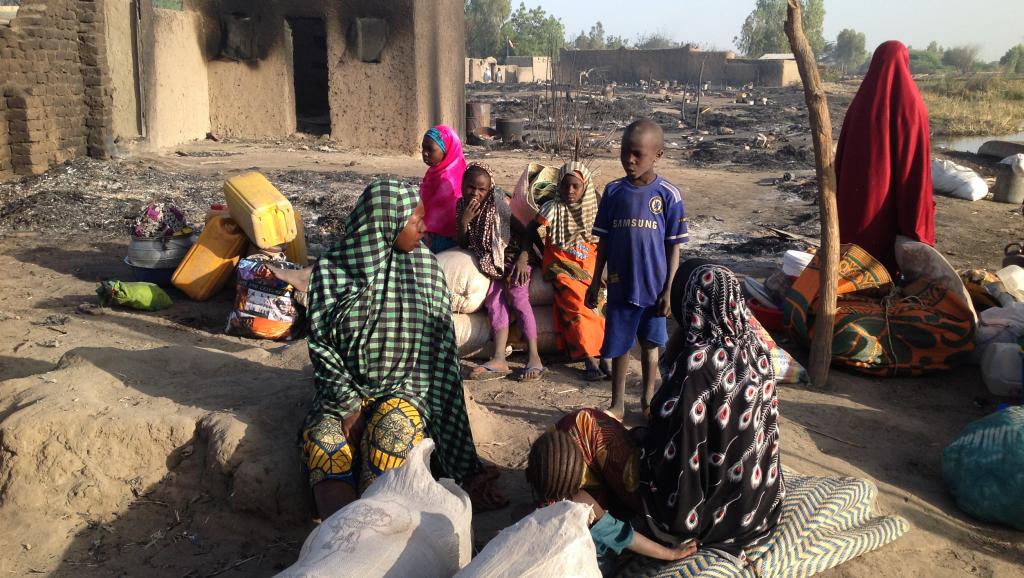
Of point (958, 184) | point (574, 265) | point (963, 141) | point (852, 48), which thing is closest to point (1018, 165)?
point (958, 184)

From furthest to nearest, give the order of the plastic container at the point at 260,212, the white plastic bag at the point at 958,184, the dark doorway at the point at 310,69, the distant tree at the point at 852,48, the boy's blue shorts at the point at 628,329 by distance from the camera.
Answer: the distant tree at the point at 852,48 → the dark doorway at the point at 310,69 → the white plastic bag at the point at 958,184 → the plastic container at the point at 260,212 → the boy's blue shorts at the point at 628,329

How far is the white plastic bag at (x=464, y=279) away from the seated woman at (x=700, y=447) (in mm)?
2130

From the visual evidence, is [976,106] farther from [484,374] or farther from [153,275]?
[153,275]

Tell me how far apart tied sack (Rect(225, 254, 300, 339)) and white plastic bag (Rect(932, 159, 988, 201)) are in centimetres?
848

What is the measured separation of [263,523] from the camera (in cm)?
312

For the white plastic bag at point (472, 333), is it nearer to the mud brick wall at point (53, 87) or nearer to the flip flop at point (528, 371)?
the flip flop at point (528, 371)

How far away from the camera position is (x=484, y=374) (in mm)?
4734

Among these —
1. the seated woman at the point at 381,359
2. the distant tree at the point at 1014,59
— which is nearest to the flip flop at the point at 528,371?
the seated woman at the point at 381,359

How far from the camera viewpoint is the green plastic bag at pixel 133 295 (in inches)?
216

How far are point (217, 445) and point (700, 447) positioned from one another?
73.0 inches

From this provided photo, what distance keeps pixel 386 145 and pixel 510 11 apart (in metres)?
60.2

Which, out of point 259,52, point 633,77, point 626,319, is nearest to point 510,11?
point 633,77

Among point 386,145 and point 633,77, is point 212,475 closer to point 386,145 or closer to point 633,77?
point 386,145

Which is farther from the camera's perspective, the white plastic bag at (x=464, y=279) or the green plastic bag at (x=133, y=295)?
the green plastic bag at (x=133, y=295)
